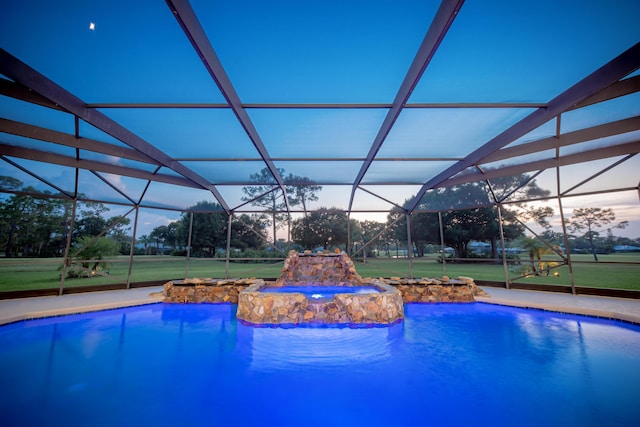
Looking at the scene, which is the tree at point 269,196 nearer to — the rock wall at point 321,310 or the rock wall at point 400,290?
the rock wall at point 400,290

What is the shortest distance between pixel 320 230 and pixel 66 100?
406 inches

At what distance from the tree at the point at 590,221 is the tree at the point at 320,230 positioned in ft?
34.4

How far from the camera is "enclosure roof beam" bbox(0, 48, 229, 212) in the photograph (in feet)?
11.2

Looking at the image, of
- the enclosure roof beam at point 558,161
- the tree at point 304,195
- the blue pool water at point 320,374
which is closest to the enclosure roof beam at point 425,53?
the blue pool water at point 320,374

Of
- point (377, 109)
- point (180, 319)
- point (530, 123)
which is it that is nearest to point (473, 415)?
point (377, 109)

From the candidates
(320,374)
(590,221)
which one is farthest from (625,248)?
(320,374)

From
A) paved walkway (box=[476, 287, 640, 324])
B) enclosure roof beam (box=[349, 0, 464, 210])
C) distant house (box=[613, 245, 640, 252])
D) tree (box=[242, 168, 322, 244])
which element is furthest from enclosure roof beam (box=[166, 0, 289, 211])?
distant house (box=[613, 245, 640, 252])

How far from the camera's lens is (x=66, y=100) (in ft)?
13.6

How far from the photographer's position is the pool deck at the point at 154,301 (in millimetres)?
5701

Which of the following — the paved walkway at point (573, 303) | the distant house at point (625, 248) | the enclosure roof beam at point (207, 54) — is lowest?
the paved walkway at point (573, 303)

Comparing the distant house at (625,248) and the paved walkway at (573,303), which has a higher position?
the distant house at (625,248)

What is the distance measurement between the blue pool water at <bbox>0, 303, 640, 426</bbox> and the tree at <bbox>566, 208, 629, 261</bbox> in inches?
341

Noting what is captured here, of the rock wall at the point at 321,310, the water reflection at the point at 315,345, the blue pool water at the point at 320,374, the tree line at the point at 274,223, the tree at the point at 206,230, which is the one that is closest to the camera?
the blue pool water at the point at 320,374

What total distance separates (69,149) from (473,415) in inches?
396
